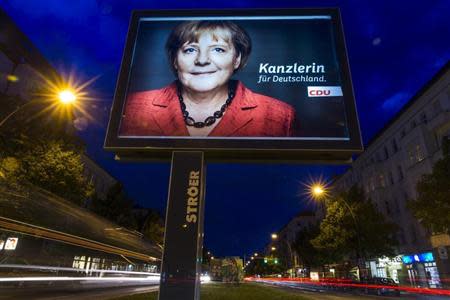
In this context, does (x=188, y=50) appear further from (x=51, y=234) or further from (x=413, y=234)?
(x=413, y=234)

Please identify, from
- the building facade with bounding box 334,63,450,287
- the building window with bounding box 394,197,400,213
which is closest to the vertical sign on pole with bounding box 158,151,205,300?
the building facade with bounding box 334,63,450,287

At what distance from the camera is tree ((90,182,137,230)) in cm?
4900

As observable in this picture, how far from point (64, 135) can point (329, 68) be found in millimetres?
23759

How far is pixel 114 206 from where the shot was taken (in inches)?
1945

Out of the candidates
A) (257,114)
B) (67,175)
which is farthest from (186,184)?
(67,175)

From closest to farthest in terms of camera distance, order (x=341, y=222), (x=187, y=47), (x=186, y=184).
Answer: (x=186, y=184), (x=187, y=47), (x=341, y=222)

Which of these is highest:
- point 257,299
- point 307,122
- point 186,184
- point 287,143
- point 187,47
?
point 187,47

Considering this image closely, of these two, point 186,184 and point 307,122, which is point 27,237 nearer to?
point 186,184

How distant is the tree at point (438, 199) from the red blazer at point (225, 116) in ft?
61.0

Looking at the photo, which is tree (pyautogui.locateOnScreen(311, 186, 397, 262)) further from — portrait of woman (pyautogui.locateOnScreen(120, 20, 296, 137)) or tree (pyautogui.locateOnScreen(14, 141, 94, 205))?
portrait of woman (pyautogui.locateOnScreen(120, 20, 296, 137))

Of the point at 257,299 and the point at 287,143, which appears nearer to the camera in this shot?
the point at 287,143

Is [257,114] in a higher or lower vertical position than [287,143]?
higher

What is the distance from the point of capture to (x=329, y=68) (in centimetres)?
1262

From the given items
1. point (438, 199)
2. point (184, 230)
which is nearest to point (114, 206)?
point (438, 199)
